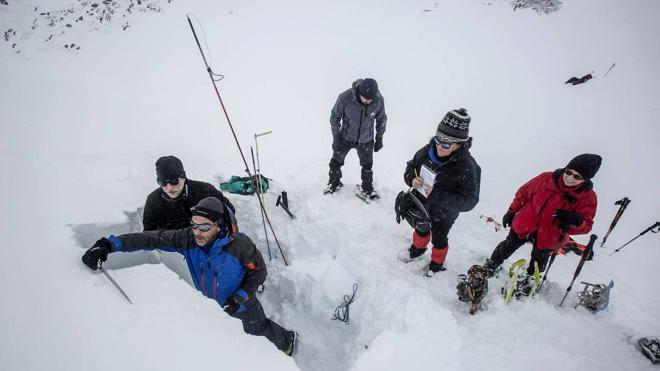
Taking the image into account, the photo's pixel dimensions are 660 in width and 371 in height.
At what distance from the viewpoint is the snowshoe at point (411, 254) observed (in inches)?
174

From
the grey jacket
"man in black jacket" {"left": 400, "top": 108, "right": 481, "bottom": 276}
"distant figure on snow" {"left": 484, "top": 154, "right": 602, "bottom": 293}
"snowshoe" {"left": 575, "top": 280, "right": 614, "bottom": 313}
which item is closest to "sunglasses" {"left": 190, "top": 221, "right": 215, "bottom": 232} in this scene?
"man in black jacket" {"left": 400, "top": 108, "right": 481, "bottom": 276}

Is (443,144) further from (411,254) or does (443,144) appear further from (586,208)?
(411,254)

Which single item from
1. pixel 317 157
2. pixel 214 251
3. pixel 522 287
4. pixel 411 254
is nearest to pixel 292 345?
pixel 214 251

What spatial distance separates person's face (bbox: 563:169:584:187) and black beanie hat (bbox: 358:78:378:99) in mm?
2667

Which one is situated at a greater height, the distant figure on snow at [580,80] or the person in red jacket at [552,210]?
the distant figure on snow at [580,80]

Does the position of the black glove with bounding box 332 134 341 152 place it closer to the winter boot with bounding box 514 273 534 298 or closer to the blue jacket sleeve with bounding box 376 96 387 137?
the blue jacket sleeve with bounding box 376 96 387 137

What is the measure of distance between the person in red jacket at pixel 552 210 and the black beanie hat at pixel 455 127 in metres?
1.17

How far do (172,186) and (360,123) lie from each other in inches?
123

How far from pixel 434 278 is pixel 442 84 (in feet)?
25.7

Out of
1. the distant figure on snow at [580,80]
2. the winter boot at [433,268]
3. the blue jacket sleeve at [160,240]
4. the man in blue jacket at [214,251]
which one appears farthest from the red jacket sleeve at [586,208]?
the distant figure on snow at [580,80]

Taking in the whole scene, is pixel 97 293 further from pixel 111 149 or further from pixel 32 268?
pixel 111 149

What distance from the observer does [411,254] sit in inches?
176

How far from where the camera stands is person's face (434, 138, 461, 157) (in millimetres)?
3213

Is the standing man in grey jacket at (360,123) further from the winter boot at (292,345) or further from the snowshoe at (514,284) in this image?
the winter boot at (292,345)
